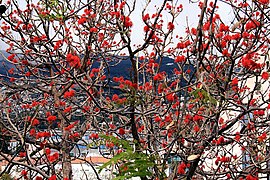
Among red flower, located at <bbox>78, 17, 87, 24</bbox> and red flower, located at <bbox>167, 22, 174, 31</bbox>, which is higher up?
red flower, located at <bbox>167, 22, 174, 31</bbox>

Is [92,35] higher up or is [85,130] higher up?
[92,35]

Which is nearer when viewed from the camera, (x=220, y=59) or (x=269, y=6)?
(x=269, y=6)

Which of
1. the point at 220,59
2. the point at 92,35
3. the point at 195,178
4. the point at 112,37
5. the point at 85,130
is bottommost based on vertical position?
the point at 195,178

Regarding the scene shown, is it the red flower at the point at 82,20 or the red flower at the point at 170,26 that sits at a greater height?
the red flower at the point at 170,26

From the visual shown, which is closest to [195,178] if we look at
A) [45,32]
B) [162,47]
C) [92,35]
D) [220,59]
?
[220,59]

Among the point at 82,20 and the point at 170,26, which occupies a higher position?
the point at 170,26

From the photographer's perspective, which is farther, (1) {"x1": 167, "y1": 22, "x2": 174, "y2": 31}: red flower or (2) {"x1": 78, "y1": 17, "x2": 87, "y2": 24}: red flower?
(1) {"x1": 167, "y1": 22, "x2": 174, "y2": 31}: red flower

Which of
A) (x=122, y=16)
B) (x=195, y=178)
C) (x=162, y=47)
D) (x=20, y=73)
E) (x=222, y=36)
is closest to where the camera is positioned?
(x=122, y=16)

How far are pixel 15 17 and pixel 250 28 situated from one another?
3.73 meters

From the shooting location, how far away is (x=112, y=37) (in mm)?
6488

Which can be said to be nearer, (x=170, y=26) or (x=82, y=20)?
(x=82, y=20)

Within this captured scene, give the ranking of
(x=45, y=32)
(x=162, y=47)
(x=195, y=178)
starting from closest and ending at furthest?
(x=195, y=178)
(x=45, y=32)
(x=162, y=47)

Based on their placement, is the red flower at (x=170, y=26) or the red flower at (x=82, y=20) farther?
the red flower at (x=170, y=26)

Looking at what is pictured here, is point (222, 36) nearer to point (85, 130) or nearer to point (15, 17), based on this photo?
point (85, 130)
